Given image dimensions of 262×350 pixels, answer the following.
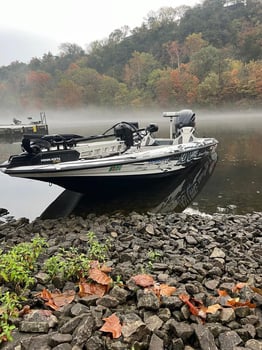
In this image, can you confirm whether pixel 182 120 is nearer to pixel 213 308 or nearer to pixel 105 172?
pixel 105 172

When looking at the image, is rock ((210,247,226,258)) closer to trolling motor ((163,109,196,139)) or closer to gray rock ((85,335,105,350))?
gray rock ((85,335,105,350))

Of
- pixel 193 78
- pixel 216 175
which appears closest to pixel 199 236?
pixel 216 175

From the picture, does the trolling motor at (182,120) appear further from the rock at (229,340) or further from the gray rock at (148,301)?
the rock at (229,340)

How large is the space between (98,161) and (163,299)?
12.1 feet

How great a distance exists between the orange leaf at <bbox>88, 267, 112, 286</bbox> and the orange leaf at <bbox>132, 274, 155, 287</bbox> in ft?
0.69

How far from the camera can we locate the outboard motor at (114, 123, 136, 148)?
7066 mm

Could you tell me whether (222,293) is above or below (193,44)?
below

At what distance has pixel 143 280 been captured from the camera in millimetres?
2498

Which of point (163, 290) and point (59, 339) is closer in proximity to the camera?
point (59, 339)

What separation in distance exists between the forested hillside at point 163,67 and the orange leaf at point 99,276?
4395 centimetres

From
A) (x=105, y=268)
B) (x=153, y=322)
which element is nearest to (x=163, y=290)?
(x=153, y=322)

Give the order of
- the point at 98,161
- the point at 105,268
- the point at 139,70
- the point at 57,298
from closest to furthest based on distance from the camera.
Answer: the point at 57,298
the point at 105,268
the point at 98,161
the point at 139,70

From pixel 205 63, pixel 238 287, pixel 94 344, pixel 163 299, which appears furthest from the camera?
pixel 205 63

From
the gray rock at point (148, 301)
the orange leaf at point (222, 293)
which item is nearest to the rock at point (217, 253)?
the orange leaf at point (222, 293)
